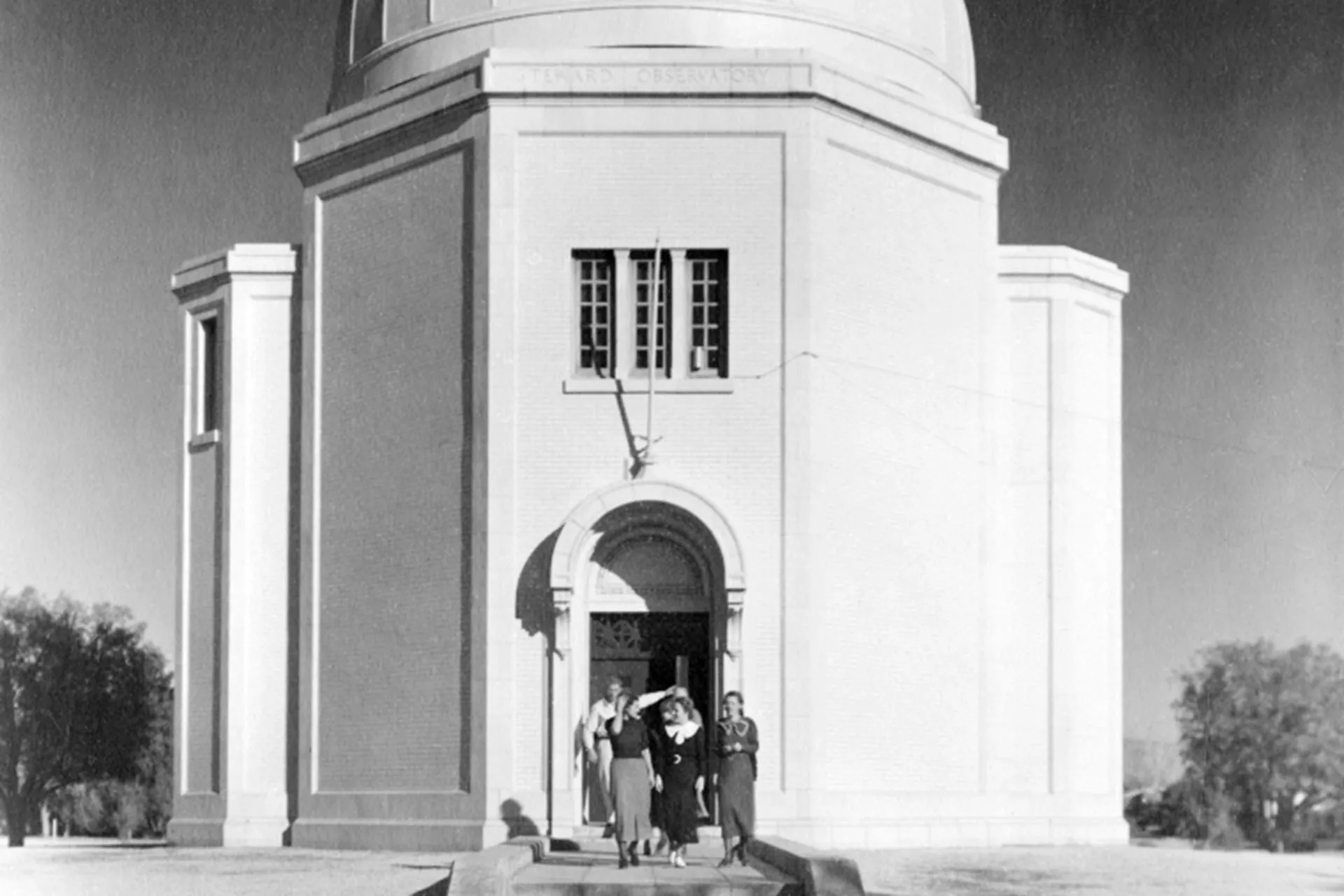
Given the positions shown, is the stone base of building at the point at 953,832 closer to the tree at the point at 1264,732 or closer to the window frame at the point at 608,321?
the window frame at the point at 608,321

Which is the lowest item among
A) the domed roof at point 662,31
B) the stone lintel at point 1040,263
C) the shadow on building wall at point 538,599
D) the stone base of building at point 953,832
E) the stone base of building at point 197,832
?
the stone base of building at point 197,832

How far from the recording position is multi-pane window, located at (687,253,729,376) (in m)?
35.1

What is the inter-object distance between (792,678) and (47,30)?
42.6ft

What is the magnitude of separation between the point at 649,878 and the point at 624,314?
39.6 ft

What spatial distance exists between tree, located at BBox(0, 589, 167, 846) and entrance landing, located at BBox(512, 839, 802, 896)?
2974 centimetres

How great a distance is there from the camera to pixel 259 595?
38.8 metres

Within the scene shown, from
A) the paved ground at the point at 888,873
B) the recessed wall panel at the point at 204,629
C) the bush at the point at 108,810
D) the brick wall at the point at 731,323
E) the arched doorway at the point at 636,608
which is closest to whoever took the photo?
the paved ground at the point at 888,873

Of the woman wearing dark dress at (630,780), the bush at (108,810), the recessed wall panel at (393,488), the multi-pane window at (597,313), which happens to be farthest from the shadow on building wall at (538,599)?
the bush at (108,810)

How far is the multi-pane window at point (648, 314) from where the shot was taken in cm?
3497

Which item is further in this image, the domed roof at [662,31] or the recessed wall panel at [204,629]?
the recessed wall panel at [204,629]

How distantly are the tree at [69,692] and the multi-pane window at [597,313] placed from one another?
953 inches

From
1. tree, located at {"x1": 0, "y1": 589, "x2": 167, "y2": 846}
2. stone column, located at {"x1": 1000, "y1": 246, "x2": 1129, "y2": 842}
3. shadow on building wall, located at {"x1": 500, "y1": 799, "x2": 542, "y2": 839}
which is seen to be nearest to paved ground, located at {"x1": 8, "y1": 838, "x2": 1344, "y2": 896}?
shadow on building wall, located at {"x1": 500, "y1": 799, "x2": 542, "y2": 839}

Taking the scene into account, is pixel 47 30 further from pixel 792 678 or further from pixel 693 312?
pixel 792 678

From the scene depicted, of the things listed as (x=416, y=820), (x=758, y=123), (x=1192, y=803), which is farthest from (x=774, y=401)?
(x=1192, y=803)
